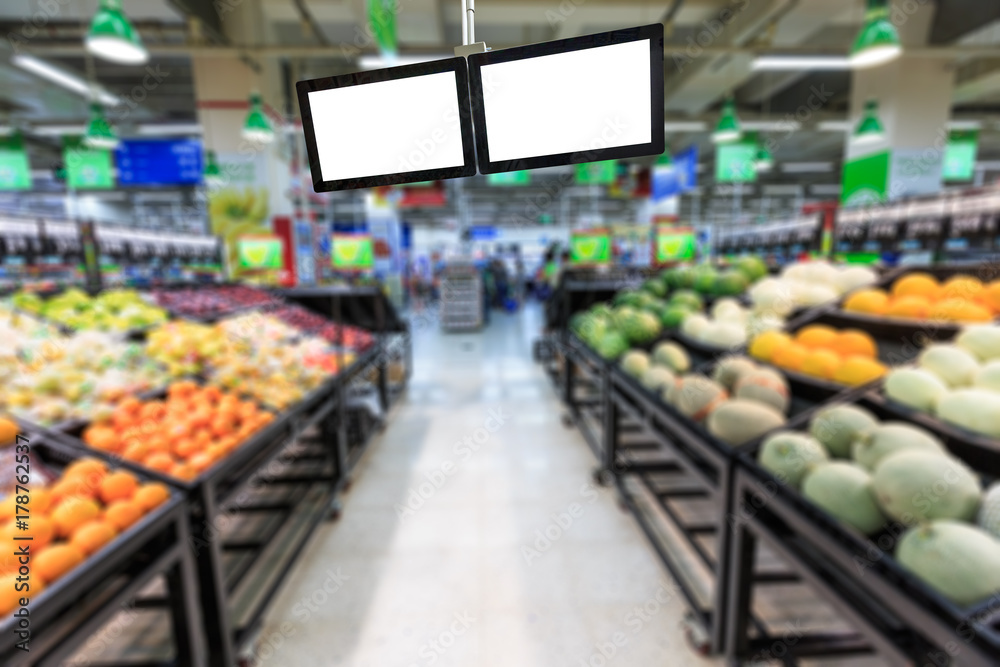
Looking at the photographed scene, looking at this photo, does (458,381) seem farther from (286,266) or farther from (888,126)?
(888,126)

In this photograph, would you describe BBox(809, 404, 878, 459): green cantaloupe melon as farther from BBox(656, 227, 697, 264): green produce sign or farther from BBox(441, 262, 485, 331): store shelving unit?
BBox(441, 262, 485, 331): store shelving unit

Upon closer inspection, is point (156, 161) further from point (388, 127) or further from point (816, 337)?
point (816, 337)

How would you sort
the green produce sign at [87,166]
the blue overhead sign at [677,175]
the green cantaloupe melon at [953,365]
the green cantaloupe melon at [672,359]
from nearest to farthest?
1. the green cantaloupe melon at [953,365]
2. the green cantaloupe melon at [672,359]
3. the green produce sign at [87,166]
4. the blue overhead sign at [677,175]

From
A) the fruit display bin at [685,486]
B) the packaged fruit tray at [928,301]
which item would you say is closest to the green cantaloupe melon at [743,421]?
the fruit display bin at [685,486]

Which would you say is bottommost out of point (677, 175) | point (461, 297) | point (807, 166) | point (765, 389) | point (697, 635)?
point (697, 635)

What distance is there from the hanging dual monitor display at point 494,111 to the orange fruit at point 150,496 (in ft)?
4.93

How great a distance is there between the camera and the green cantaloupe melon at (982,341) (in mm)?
1563

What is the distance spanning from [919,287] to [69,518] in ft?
11.6

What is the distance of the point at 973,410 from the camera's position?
4.42ft

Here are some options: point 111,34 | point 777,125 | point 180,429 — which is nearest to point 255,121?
point 111,34

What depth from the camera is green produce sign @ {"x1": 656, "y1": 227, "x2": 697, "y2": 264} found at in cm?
671

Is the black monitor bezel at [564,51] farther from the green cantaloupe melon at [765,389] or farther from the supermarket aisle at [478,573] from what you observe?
the supermarket aisle at [478,573]

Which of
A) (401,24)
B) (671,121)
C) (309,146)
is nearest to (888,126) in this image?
(671,121)

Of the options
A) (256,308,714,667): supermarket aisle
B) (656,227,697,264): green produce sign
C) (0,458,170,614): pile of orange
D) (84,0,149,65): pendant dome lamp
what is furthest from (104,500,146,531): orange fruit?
(656,227,697,264): green produce sign
